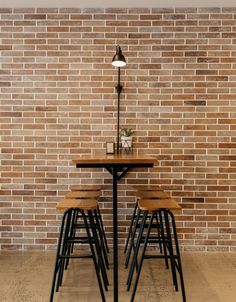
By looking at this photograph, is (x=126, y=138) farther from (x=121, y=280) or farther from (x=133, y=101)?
(x=121, y=280)

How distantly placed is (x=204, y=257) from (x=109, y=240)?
106 cm

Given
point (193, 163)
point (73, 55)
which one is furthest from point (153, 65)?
point (193, 163)

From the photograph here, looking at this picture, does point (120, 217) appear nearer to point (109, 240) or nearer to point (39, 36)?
point (109, 240)

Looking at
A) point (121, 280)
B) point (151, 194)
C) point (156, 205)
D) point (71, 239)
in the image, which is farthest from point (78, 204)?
point (121, 280)

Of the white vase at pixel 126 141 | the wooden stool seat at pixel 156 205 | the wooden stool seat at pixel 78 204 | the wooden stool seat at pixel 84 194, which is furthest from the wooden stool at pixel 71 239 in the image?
the white vase at pixel 126 141

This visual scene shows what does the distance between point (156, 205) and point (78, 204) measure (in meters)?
0.62

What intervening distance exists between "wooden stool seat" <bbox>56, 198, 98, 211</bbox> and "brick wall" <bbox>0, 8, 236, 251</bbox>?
878mm

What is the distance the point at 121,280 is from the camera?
2.68 metres

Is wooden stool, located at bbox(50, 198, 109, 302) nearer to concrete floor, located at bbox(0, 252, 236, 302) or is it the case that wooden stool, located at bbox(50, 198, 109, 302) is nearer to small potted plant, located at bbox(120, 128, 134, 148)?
concrete floor, located at bbox(0, 252, 236, 302)

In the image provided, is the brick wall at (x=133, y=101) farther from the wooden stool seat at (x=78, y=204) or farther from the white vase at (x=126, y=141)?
the wooden stool seat at (x=78, y=204)

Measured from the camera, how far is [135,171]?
3344 mm

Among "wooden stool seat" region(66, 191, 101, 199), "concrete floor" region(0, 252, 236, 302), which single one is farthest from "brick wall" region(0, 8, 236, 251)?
"wooden stool seat" region(66, 191, 101, 199)

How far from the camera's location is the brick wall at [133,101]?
10.8 ft

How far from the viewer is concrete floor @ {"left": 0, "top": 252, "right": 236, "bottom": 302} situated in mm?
2396
